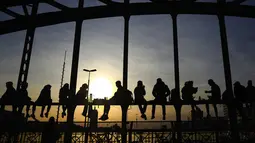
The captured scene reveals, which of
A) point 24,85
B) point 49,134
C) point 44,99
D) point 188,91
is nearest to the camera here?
point 49,134

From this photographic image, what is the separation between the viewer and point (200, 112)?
416 inches

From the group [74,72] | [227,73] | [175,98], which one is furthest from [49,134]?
[227,73]

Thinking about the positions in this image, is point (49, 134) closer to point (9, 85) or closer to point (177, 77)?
point (9, 85)

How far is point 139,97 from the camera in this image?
8.40 meters

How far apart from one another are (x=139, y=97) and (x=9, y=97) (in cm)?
555

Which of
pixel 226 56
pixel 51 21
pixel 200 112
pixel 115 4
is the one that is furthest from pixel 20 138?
pixel 226 56

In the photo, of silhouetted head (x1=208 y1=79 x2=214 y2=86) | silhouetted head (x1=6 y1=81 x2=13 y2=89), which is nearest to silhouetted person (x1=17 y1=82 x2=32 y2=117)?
silhouetted head (x1=6 y1=81 x2=13 y2=89)

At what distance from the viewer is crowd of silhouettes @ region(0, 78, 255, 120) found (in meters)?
7.95

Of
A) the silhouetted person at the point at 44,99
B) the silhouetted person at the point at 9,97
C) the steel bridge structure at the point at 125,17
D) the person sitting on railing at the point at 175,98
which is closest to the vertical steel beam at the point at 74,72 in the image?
the steel bridge structure at the point at 125,17

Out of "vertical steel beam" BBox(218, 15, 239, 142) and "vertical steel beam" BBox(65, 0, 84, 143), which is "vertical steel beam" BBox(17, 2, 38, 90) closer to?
"vertical steel beam" BBox(65, 0, 84, 143)

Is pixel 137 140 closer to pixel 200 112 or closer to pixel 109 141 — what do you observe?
pixel 109 141

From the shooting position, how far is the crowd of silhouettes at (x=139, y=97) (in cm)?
795

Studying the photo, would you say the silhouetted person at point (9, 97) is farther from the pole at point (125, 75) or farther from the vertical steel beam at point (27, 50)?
the pole at point (125, 75)

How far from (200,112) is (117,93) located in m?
4.83
